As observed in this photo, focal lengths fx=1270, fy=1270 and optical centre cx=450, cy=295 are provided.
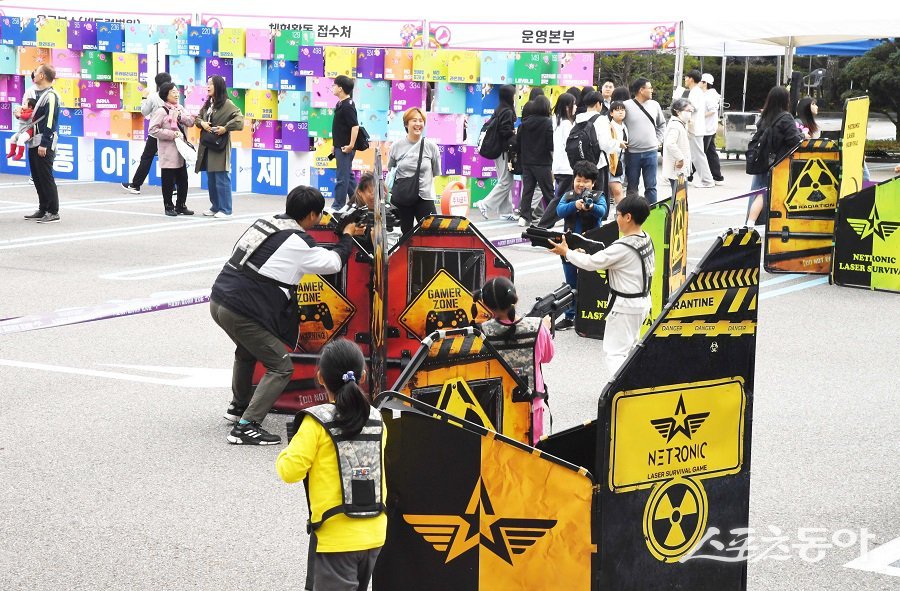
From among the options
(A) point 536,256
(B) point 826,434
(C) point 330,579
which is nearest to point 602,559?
(C) point 330,579

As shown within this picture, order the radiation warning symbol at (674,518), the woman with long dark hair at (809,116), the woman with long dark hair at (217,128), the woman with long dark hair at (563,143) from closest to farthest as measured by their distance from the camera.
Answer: the radiation warning symbol at (674,518) < the woman with long dark hair at (809,116) < the woman with long dark hair at (563,143) < the woman with long dark hair at (217,128)

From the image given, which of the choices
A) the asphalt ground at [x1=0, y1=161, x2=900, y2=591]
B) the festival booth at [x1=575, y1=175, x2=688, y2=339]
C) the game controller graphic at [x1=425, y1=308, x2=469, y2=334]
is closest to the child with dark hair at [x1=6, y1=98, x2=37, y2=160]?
the asphalt ground at [x1=0, y1=161, x2=900, y2=591]

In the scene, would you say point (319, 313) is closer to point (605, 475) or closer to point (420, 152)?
point (605, 475)

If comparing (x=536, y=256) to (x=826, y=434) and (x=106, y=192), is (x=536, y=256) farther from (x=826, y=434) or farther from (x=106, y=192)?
(x=106, y=192)

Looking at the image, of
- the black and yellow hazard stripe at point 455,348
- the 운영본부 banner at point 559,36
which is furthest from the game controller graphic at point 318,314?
the 운영본부 banner at point 559,36

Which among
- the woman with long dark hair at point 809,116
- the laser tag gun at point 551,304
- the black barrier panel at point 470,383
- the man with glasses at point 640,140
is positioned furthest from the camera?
the man with glasses at point 640,140

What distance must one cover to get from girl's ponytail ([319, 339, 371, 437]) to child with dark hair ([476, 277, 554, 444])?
5.72 ft

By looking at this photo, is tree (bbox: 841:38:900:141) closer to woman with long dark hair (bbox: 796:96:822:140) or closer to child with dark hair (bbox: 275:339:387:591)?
woman with long dark hair (bbox: 796:96:822:140)

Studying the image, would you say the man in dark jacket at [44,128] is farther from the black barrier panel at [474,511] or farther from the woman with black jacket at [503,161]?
the black barrier panel at [474,511]

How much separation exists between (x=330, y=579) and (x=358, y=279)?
4238 mm

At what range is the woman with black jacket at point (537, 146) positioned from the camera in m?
16.9

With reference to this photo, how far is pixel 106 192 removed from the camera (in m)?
21.2

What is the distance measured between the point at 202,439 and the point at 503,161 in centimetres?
1166

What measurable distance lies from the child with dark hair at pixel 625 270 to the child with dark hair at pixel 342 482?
3.73 metres
